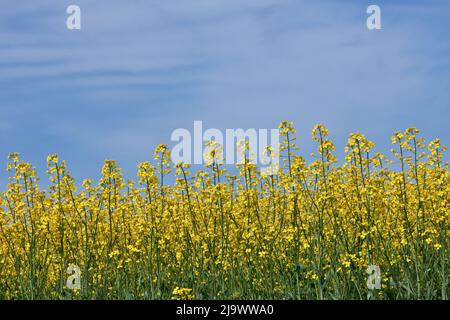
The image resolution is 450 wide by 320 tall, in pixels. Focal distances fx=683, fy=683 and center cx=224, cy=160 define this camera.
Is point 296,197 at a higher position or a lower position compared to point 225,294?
higher

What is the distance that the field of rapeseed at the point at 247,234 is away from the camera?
278 inches

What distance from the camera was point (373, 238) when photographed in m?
7.37

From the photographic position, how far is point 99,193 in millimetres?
7855

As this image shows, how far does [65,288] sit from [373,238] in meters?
3.41

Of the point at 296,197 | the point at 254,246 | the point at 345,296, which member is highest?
the point at 296,197

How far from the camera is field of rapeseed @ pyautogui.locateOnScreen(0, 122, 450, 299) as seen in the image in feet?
23.2

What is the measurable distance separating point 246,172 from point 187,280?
4.55 feet

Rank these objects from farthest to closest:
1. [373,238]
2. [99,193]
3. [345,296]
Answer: [99,193] < [373,238] < [345,296]

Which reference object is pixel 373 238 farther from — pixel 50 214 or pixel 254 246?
pixel 50 214

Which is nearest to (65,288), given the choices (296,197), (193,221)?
(193,221)

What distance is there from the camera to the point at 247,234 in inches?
293

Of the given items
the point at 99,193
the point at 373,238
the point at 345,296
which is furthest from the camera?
the point at 99,193

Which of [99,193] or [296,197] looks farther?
[99,193]

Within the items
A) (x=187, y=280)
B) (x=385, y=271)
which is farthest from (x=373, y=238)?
(x=187, y=280)
